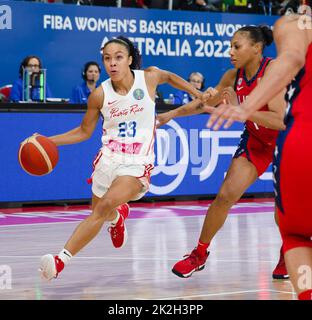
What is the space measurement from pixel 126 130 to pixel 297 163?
364 cm

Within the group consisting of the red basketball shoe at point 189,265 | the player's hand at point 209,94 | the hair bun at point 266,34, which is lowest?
the red basketball shoe at point 189,265

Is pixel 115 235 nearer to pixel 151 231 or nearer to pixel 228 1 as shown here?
pixel 151 231

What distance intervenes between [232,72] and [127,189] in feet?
4.80

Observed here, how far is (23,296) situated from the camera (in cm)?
731

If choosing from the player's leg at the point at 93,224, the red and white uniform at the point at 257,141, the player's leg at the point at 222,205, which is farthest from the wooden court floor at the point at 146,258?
the red and white uniform at the point at 257,141

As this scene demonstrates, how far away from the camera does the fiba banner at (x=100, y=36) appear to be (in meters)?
17.0

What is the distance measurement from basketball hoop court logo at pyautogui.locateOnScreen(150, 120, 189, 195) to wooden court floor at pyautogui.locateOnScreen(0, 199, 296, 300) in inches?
30.2

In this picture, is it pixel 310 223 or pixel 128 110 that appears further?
pixel 128 110

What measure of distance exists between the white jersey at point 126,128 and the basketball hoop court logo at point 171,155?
21.9 ft

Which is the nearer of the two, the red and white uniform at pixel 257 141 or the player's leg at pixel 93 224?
the player's leg at pixel 93 224

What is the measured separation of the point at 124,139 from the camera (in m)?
8.20
